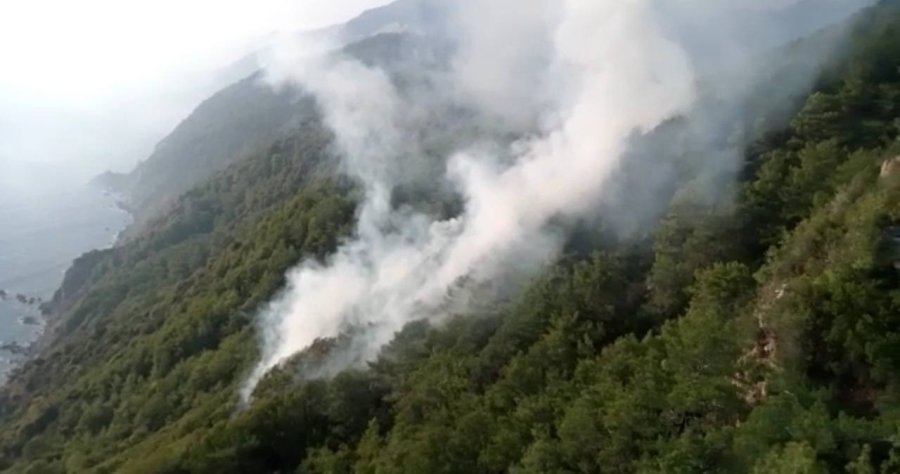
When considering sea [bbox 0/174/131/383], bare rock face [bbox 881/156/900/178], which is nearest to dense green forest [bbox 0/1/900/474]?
bare rock face [bbox 881/156/900/178]

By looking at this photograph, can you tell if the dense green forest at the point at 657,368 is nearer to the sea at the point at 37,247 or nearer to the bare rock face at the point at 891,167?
the bare rock face at the point at 891,167

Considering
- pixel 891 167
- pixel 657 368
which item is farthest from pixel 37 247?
pixel 891 167

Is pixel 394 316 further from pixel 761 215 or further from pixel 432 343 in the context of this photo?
pixel 761 215

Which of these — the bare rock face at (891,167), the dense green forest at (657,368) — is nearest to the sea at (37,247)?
the dense green forest at (657,368)

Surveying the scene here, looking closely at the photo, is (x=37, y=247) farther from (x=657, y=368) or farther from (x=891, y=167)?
(x=891, y=167)

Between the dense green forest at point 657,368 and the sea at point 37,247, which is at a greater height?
the sea at point 37,247

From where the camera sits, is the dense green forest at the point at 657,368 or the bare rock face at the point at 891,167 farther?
the bare rock face at the point at 891,167

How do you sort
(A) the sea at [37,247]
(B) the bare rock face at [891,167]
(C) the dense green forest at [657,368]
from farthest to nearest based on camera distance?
(A) the sea at [37,247], (B) the bare rock face at [891,167], (C) the dense green forest at [657,368]

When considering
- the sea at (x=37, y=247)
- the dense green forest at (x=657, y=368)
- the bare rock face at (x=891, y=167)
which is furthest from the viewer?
the sea at (x=37, y=247)
